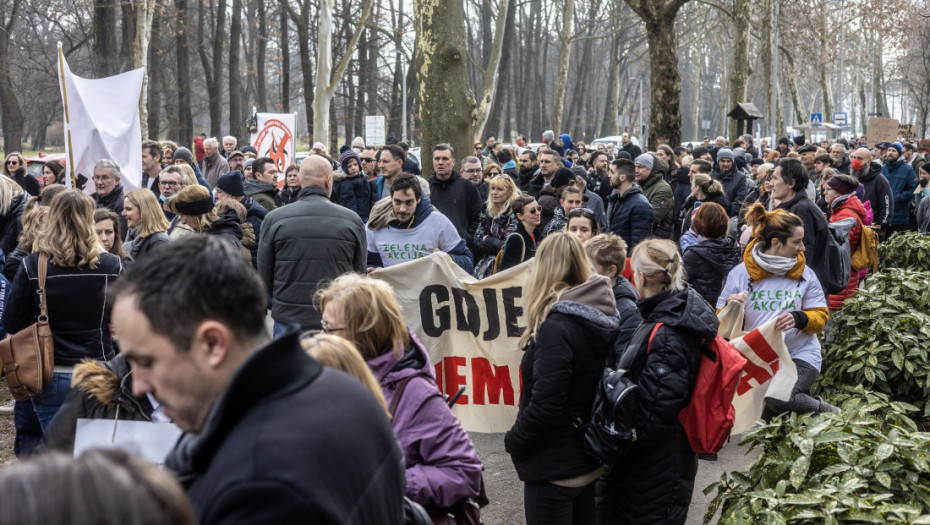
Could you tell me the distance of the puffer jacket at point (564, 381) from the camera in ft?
12.5

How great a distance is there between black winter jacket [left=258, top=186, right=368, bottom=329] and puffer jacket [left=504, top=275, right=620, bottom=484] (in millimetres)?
2374

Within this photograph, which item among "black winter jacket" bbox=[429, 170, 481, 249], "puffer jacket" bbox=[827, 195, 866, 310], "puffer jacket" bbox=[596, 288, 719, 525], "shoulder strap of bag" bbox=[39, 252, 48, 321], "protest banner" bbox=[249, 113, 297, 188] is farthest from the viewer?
"protest banner" bbox=[249, 113, 297, 188]

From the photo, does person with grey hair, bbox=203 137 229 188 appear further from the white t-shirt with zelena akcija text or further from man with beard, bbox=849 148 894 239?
man with beard, bbox=849 148 894 239

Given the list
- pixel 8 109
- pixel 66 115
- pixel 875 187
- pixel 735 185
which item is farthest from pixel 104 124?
pixel 8 109

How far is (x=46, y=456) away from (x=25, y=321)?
171 inches

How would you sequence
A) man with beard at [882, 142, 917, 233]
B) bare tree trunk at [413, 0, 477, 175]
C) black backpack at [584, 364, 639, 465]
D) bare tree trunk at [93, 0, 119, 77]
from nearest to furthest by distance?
black backpack at [584, 364, 639, 465] → bare tree trunk at [413, 0, 477, 175] → man with beard at [882, 142, 917, 233] → bare tree trunk at [93, 0, 119, 77]

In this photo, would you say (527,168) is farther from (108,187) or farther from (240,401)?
(240,401)

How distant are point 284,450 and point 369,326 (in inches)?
56.9

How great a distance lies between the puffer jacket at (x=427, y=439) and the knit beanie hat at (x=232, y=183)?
18.9ft

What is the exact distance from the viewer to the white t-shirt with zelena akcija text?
7.18 meters

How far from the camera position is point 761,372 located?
578cm

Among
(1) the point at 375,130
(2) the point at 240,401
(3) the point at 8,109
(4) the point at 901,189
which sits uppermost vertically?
(3) the point at 8,109

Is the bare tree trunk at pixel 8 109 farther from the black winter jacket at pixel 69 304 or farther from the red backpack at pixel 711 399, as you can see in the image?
the red backpack at pixel 711 399

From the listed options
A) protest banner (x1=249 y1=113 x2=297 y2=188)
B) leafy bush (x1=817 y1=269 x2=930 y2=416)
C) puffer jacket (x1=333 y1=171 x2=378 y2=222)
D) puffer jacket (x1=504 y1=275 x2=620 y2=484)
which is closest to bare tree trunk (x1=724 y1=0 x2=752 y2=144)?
protest banner (x1=249 y1=113 x2=297 y2=188)
